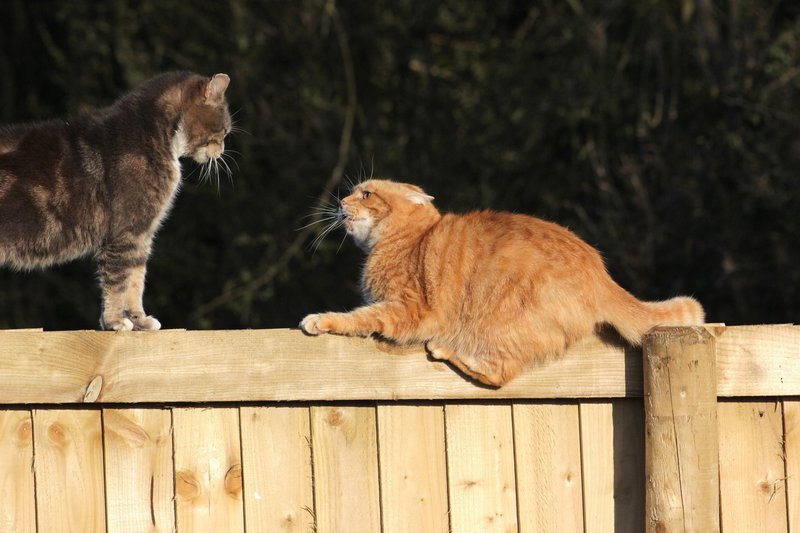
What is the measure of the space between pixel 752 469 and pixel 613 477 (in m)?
0.35

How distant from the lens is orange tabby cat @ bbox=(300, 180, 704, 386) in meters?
2.69

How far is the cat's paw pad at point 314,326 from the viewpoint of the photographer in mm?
2748

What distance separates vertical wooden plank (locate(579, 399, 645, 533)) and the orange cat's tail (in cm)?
20

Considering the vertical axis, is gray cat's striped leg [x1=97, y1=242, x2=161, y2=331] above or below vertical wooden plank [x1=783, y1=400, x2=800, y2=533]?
above

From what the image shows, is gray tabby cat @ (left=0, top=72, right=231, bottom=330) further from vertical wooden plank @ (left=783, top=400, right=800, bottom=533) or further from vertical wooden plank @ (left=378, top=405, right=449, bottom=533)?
vertical wooden plank @ (left=783, top=400, right=800, bottom=533)

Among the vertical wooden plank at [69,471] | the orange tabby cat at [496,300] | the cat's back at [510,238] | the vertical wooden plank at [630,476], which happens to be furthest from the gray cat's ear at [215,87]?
the vertical wooden plank at [630,476]

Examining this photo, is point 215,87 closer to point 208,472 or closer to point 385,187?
point 385,187

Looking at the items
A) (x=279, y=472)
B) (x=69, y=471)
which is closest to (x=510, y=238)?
(x=279, y=472)

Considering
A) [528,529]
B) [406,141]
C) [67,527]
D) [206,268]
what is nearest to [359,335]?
[528,529]

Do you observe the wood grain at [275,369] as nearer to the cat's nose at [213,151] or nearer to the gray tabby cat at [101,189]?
the gray tabby cat at [101,189]

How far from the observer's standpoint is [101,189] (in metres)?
3.64

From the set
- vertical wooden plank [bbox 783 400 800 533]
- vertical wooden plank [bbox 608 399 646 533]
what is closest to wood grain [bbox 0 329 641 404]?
vertical wooden plank [bbox 608 399 646 533]

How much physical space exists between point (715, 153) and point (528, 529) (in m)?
4.14

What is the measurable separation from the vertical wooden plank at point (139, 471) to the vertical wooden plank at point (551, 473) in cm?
97
